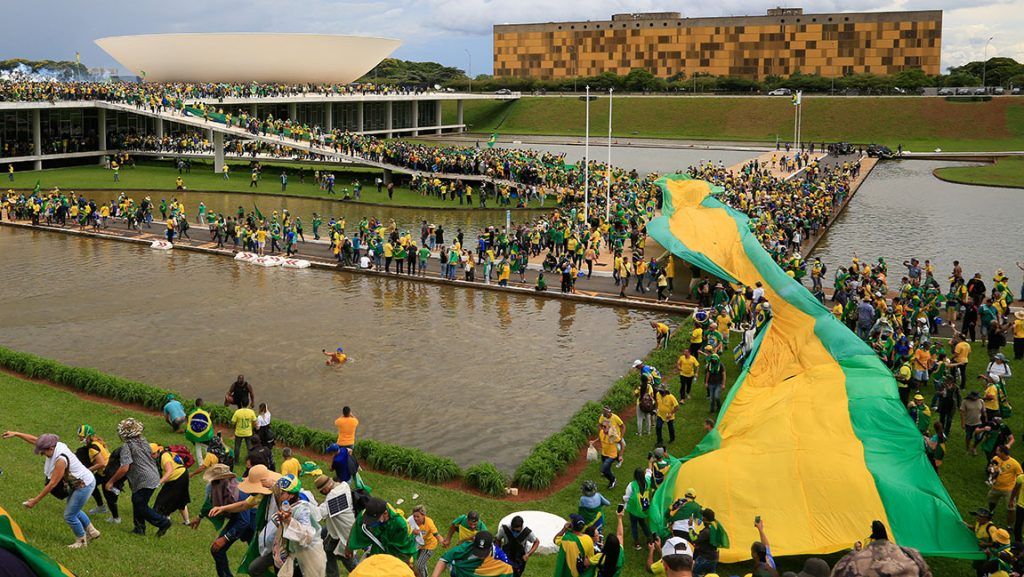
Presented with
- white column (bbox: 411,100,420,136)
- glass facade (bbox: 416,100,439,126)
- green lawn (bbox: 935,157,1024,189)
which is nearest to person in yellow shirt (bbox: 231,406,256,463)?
green lawn (bbox: 935,157,1024,189)

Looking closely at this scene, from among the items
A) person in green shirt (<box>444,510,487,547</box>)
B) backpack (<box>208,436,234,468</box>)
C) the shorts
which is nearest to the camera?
person in green shirt (<box>444,510,487,547</box>)

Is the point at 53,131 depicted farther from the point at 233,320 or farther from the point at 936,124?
the point at 936,124

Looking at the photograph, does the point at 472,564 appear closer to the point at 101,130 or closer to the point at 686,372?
the point at 686,372

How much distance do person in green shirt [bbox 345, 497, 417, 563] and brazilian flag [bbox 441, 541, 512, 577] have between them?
0.41m

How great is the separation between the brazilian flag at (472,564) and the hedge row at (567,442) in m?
5.28

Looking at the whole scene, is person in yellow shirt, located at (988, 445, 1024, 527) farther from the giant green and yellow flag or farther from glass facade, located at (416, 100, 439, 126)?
glass facade, located at (416, 100, 439, 126)

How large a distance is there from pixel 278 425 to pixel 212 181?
34.6 m

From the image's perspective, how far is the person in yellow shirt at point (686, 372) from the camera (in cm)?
1559

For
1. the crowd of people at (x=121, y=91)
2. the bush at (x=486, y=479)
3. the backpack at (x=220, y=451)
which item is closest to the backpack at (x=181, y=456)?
the backpack at (x=220, y=451)

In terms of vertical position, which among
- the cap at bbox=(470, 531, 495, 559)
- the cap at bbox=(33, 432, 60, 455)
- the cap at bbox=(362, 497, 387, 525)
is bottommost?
the cap at bbox=(470, 531, 495, 559)

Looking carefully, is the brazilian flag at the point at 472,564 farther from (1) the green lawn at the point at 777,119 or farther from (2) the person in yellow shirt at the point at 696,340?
(1) the green lawn at the point at 777,119

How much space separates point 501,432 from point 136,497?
Answer: 6.89 meters

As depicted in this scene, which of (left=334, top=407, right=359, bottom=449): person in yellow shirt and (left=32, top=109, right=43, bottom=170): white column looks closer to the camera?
(left=334, top=407, right=359, bottom=449): person in yellow shirt

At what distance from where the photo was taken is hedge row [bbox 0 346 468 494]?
43.0ft
